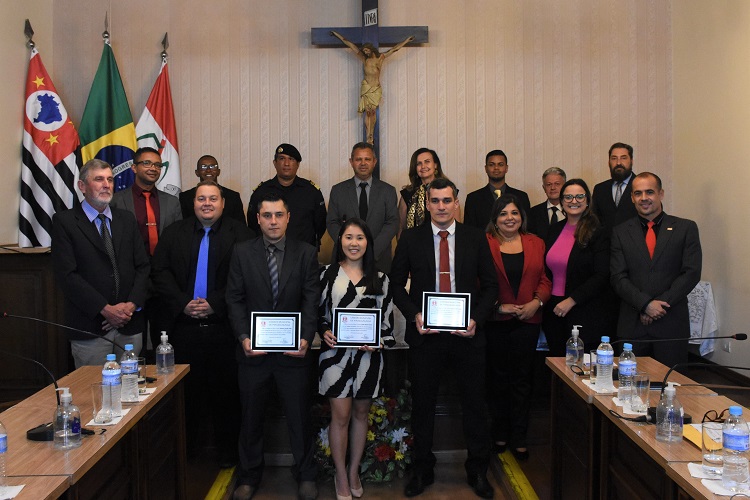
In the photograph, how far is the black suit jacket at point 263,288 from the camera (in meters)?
3.56

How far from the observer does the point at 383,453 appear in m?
3.89

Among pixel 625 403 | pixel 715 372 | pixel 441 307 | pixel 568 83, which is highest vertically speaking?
pixel 568 83

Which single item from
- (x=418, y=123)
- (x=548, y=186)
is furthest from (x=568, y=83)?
(x=548, y=186)

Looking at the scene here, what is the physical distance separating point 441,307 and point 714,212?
306 centimetres

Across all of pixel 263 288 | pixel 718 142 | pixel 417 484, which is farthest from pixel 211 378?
pixel 718 142

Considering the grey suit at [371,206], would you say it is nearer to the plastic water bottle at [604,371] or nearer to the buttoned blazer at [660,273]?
the buttoned blazer at [660,273]

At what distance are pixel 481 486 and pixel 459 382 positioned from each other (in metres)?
0.57

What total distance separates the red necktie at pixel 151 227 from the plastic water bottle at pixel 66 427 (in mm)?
2022

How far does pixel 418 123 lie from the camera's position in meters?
6.19

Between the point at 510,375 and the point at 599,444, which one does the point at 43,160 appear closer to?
the point at 510,375

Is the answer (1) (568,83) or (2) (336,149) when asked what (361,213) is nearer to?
(2) (336,149)

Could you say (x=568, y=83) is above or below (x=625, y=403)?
above

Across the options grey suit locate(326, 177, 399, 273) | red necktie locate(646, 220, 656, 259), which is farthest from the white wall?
grey suit locate(326, 177, 399, 273)

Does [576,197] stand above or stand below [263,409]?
above
